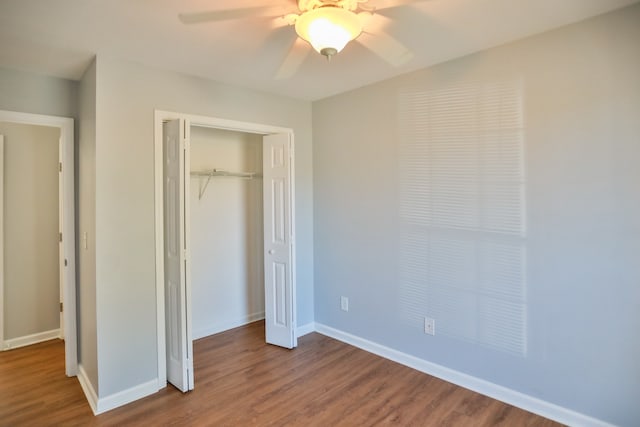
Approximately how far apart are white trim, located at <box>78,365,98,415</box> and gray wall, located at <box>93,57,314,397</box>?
11 centimetres


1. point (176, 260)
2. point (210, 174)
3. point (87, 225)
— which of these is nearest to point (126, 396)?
point (176, 260)

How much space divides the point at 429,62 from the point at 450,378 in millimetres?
2455

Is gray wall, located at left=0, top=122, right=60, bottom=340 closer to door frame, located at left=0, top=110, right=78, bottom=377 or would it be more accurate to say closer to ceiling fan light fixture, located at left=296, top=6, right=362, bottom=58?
door frame, located at left=0, top=110, right=78, bottom=377

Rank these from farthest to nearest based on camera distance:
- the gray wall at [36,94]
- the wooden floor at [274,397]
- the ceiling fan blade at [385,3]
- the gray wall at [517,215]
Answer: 1. the gray wall at [36,94]
2. the wooden floor at [274,397]
3. the gray wall at [517,215]
4. the ceiling fan blade at [385,3]

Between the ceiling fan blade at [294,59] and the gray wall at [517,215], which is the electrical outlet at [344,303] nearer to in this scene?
the gray wall at [517,215]

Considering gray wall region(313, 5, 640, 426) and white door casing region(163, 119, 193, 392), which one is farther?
white door casing region(163, 119, 193, 392)

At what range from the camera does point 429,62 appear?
2725mm

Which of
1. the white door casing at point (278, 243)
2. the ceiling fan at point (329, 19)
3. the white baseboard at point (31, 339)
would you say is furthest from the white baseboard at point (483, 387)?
the white baseboard at point (31, 339)

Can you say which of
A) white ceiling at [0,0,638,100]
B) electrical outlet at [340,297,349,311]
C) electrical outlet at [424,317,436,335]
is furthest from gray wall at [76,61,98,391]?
electrical outlet at [424,317,436,335]

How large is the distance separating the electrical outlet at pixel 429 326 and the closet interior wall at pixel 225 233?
6.91 feet

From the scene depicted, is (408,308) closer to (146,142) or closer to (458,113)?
(458,113)

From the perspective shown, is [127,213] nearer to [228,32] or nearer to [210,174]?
[210,174]

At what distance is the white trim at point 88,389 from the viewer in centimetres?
248

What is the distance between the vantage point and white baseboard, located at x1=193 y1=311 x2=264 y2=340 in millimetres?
3758
